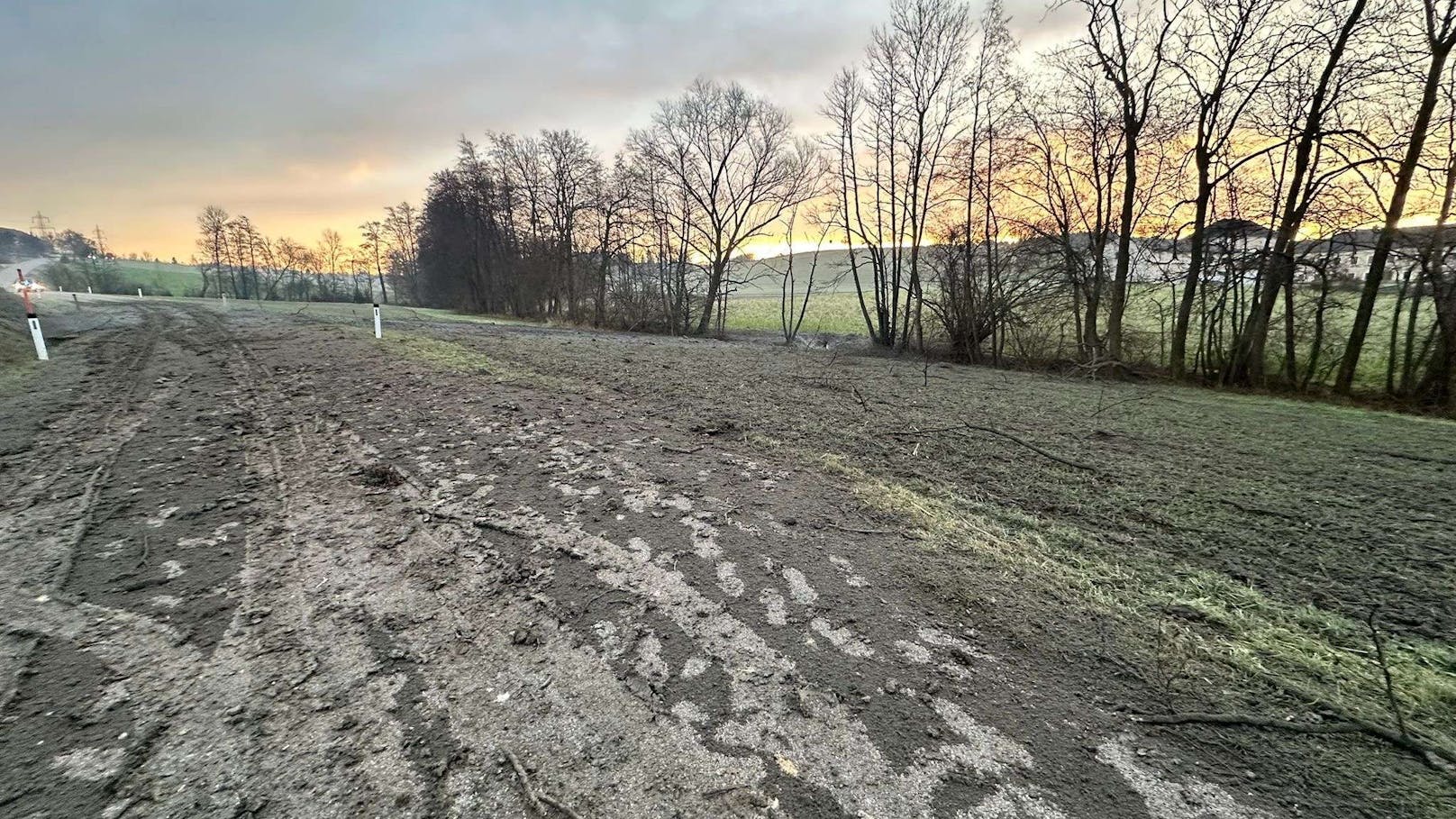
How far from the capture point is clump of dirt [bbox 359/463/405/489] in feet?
11.8

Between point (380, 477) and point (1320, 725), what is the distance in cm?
485

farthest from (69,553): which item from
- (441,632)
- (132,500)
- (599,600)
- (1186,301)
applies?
(1186,301)

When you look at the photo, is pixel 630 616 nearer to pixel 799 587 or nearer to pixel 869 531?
pixel 799 587

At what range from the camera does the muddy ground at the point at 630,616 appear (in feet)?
5.02

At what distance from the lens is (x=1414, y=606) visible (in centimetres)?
248

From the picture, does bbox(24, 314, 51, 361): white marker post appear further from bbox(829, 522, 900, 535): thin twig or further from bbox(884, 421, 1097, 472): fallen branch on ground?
bbox(884, 421, 1097, 472): fallen branch on ground

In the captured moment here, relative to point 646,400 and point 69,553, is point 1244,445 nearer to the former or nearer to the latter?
point 646,400

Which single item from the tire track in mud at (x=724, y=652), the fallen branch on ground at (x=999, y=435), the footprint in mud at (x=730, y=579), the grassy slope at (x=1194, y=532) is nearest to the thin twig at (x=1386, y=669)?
the grassy slope at (x=1194, y=532)

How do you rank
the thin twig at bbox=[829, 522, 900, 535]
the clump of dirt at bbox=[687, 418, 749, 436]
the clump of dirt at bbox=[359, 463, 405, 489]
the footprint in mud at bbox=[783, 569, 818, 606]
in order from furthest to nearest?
the clump of dirt at bbox=[687, 418, 749, 436]
the clump of dirt at bbox=[359, 463, 405, 489]
the thin twig at bbox=[829, 522, 900, 535]
the footprint in mud at bbox=[783, 569, 818, 606]

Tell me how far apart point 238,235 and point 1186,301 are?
71031 mm

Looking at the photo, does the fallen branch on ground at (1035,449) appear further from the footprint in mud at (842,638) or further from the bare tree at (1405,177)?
the bare tree at (1405,177)

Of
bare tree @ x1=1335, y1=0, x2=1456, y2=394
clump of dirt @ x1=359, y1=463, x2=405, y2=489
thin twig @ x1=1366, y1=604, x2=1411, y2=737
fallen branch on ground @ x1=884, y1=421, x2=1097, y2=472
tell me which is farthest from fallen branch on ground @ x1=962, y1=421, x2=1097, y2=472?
bare tree @ x1=1335, y1=0, x2=1456, y2=394

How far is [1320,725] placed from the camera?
1.75 metres

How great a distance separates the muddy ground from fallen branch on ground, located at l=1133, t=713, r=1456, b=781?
52 mm
